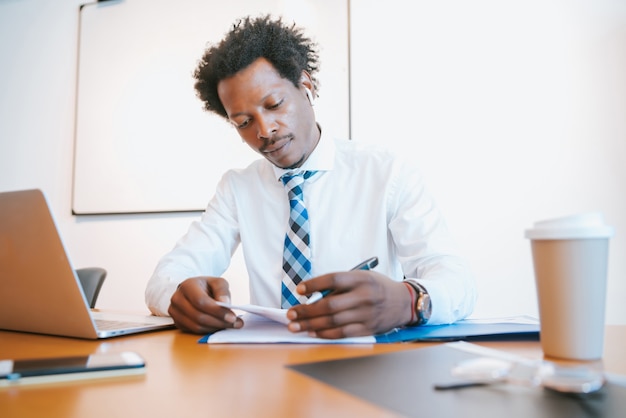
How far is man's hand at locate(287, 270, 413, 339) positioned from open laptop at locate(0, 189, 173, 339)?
347 millimetres

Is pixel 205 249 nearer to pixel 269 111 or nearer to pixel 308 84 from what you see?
pixel 269 111

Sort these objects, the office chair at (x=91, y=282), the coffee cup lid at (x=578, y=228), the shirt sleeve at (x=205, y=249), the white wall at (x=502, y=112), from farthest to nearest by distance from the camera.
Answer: the white wall at (x=502, y=112), the office chair at (x=91, y=282), the shirt sleeve at (x=205, y=249), the coffee cup lid at (x=578, y=228)

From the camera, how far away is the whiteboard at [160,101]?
251 centimetres

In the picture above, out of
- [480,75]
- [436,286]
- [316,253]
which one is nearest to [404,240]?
[316,253]

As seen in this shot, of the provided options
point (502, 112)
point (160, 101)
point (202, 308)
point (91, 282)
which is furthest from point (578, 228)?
point (160, 101)

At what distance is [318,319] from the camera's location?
30.6 inches

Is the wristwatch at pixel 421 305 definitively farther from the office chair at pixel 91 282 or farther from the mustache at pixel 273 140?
the office chair at pixel 91 282

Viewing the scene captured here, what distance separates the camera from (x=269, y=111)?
137 cm

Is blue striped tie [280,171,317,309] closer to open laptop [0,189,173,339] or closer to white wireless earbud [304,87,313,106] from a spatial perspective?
white wireless earbud [304,87,313,106]

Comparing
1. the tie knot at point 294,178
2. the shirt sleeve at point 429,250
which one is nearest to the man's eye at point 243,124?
the tie knot at point 294,178

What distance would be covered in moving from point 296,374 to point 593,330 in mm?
356

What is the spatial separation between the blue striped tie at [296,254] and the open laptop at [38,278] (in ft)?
1.54

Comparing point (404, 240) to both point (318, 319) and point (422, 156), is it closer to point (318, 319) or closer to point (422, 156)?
point (318, 319)

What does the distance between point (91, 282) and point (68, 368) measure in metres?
1.40
